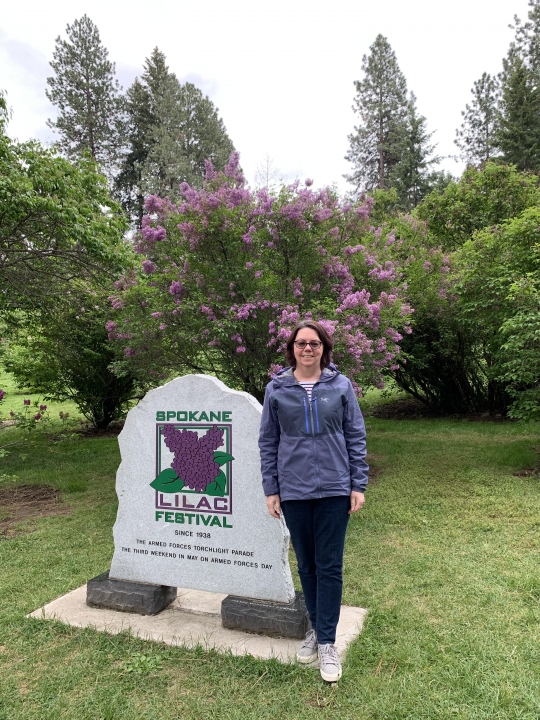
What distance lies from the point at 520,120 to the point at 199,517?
27656 millimetres

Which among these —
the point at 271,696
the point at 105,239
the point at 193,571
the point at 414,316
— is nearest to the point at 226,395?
the point at 193,571

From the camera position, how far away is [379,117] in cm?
2928

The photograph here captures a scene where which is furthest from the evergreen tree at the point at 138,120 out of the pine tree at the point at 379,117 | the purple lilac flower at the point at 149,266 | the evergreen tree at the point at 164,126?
the purple lilac flower at the point at 149,266

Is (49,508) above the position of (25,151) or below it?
below

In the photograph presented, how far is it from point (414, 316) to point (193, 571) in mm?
8743

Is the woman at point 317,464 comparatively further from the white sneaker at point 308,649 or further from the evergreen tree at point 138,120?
the evergreen tree at point 138,120

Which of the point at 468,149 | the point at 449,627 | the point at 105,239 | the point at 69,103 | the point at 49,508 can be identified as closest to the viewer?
the point at 449,627

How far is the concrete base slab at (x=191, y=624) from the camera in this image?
121 inches

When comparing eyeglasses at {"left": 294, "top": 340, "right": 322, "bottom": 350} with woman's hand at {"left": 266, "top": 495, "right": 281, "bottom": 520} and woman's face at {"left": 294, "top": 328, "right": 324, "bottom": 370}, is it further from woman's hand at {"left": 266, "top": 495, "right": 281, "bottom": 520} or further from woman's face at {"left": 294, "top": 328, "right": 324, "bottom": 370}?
woman's hand at {"left": 266, "top": 495, "right": 281, "bottom": 520}

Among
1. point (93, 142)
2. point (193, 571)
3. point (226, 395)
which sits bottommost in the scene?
point (193, 571)

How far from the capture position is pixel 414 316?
36.5ft

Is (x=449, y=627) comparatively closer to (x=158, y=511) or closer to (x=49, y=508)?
(x=158, y=511)

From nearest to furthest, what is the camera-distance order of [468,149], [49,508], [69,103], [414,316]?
[49,508], [414,316], [69,103], [468,149]

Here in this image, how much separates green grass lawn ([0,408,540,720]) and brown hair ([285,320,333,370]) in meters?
1.65
